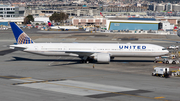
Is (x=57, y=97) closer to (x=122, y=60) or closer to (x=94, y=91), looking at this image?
(x=94, y=91)

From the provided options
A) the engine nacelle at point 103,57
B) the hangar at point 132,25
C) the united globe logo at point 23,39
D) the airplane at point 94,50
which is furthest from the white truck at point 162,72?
the hangar at point 132,25

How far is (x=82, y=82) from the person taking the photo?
137 ft

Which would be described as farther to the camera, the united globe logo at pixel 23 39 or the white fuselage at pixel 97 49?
the united globe logo at pixel 23 39

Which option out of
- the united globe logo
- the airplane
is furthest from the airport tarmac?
the united globe logo

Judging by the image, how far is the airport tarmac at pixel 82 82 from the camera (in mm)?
33344

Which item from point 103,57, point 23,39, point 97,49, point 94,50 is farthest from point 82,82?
point 23,39

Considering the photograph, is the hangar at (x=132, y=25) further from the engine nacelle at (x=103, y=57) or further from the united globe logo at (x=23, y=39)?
the engine nacelle at (x=103, y=57)

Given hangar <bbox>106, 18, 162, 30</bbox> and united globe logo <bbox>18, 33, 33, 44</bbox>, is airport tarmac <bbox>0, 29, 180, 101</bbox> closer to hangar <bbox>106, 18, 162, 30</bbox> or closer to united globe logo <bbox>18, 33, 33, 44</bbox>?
united globe logo <bbox>18, 33, 33, 44</bbox>

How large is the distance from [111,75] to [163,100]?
17133 millimetres

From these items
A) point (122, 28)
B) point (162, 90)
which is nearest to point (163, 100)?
point (162, 90)

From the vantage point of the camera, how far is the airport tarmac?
33.3 meters

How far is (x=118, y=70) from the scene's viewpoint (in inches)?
2087

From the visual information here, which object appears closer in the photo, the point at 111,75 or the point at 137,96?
the point at 137,96

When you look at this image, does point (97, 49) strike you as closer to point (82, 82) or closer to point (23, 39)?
point (23, 39)
